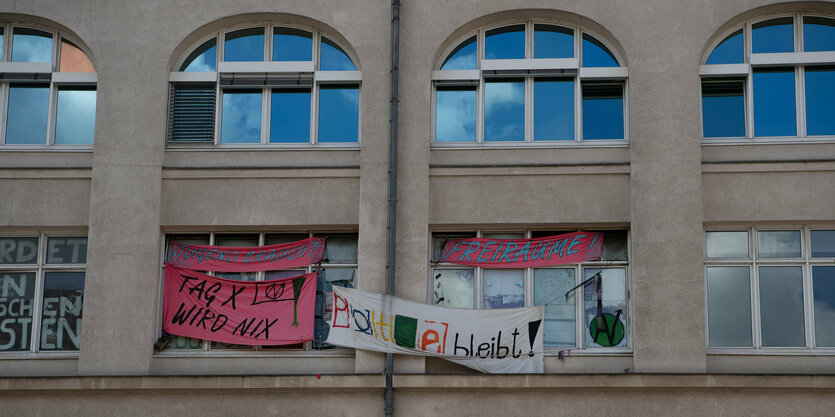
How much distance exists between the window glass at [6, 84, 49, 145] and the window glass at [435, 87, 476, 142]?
765 cm

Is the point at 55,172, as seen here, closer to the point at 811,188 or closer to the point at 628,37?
the point at 628,37

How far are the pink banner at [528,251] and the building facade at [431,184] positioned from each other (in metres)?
0.21

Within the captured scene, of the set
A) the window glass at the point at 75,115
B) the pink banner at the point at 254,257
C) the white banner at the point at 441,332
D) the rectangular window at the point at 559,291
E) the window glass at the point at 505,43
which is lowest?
the white banner at the point at 441,332

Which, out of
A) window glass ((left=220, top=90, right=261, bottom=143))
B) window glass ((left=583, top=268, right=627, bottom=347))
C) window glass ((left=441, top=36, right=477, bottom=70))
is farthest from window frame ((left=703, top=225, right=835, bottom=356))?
window glass ((left=220, top=90, right=261, bottom=143))

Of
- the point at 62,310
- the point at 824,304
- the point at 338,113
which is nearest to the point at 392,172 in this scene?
the point at 338,113

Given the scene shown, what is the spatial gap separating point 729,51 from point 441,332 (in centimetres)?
760

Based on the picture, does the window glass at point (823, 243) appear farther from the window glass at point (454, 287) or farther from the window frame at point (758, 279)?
the window glass at point (454, 287)

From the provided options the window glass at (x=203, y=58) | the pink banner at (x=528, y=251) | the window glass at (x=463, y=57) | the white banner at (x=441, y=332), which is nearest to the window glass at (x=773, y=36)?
the pink banner at (x=528, y=251)

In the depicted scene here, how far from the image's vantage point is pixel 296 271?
18.9 m

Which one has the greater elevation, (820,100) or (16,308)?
(820,100)

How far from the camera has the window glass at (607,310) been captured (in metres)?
18.2

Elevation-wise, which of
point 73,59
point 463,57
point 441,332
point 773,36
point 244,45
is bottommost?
point 441,332

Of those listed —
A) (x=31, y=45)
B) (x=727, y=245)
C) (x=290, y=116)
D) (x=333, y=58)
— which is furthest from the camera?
(x=31, y=45)

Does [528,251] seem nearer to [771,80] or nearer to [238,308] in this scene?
[238,308]
